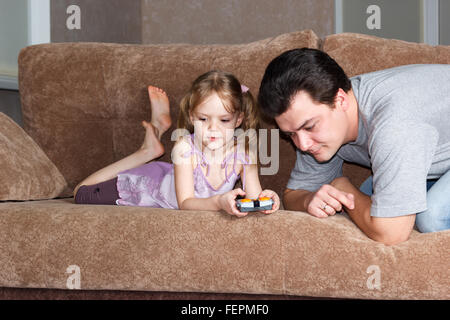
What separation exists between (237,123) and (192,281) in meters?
0.65

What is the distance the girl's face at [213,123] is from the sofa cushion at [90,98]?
316mm

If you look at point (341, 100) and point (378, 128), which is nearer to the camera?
point (378, 128)

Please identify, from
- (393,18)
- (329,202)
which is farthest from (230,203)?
(393,18)

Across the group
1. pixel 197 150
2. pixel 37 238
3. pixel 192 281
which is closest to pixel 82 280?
pixel 37 238

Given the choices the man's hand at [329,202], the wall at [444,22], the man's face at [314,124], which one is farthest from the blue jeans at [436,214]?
the wall at [444,22]

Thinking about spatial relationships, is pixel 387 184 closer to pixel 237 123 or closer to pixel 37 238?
pixel 237 123

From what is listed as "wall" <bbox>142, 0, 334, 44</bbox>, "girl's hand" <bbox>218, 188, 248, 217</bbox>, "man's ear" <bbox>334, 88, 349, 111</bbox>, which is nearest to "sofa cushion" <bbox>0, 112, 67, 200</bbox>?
"girl's hand" <bbox>218, 188, 248, 217</bbox>

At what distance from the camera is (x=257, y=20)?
140 inches

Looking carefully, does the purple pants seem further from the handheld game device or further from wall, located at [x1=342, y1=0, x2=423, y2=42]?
wall, located at [x1=342, y1=0, x2=423, y2=42]

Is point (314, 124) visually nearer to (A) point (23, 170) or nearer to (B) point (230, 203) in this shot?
(B) point (230, 203)

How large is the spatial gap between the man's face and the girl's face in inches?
12.4

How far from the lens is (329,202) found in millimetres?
1193

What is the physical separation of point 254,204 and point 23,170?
33.8 inches

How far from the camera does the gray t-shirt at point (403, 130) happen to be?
1.04m
